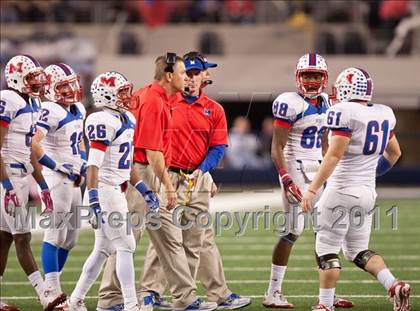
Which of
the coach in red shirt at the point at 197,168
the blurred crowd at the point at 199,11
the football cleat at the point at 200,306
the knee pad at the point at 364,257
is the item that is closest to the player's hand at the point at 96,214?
the coach in red shirt at the point at 197,168

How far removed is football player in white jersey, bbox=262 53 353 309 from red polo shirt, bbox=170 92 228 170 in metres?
0.43

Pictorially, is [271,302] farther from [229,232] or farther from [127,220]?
[229,232]

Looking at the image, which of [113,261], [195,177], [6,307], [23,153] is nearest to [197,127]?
[195,177]

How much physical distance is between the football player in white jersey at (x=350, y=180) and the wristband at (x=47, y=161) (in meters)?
1.98

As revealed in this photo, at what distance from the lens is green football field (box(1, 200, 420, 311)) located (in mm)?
8797

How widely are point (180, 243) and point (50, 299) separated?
1.02 m

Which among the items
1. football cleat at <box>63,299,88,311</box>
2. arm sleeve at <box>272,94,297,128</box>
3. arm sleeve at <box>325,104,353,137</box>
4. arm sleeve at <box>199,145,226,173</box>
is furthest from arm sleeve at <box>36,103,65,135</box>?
arm sleeve at <box>325,104,353,137</box>

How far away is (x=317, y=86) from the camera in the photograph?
8.45 meters

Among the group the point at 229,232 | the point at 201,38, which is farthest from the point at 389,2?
the point at 229,232

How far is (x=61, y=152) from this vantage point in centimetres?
859

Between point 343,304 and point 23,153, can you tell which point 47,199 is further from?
point 343,304

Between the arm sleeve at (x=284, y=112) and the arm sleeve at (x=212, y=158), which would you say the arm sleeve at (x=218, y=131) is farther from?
the arm sleeve at (x=284, y=112)

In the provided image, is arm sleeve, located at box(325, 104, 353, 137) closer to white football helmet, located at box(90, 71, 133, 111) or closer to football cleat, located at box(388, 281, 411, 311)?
football cleat, located at box(388, 281, 411, 311)

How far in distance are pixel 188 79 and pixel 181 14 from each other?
13897 millimetres
